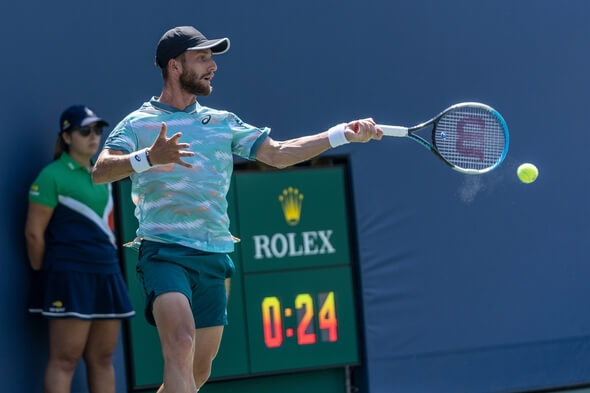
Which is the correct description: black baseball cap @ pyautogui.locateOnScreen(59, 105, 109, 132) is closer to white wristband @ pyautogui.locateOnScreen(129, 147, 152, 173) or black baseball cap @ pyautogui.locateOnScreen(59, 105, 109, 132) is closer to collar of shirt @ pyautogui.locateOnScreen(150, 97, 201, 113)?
collar of shirt @ pyautogui.locateOnScreen(150, 97, 201, 113)

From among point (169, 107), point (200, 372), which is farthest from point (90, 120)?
point (200, 372)

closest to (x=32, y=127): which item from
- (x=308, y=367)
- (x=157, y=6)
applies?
(x=157, y=6)

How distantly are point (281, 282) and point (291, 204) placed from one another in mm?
431

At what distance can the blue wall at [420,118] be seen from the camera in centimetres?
583

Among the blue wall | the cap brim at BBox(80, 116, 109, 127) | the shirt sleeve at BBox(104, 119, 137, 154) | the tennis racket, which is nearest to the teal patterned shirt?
the shirt sleeve at BBox(104, 119, 137, 154)

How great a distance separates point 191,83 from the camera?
4.32 m

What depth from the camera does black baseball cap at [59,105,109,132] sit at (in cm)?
555

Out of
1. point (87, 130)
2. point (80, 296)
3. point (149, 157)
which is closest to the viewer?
point (149, 157)

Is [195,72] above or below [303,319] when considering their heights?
above

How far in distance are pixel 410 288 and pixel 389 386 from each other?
56cm

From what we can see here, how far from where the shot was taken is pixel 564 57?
6.61 meters

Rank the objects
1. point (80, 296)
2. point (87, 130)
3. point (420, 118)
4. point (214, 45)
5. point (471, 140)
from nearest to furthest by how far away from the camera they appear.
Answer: point (214, 45) → point (471, 140) → point (80, 296) → point (87, 130) → point (420, 118)

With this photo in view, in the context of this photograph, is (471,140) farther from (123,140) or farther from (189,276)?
(123,140)

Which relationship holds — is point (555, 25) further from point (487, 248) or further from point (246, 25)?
point (246, 25)
